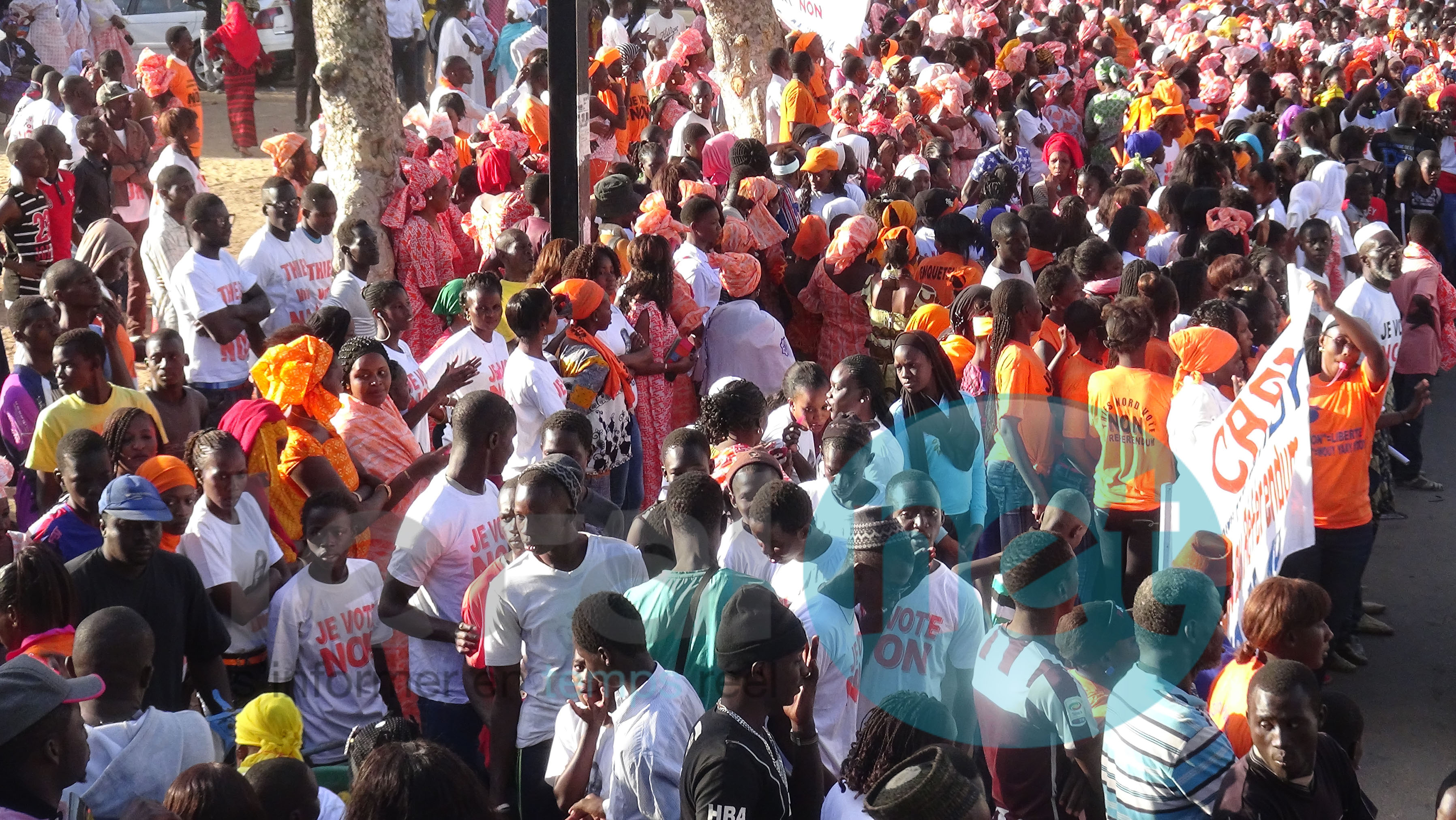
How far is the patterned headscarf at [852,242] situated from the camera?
23.1 feet

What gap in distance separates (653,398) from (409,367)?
3.76ft

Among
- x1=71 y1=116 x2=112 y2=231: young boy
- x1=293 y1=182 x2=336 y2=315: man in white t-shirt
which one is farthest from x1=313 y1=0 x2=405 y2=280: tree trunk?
x1=71 y1=116 x2=112 y2=231: young boy

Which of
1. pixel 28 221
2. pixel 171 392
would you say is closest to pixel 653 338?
pixel 171 392

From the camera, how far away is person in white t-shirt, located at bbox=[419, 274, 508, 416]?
18.5 ft

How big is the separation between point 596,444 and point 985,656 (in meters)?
2.15

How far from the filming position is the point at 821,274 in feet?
23.7

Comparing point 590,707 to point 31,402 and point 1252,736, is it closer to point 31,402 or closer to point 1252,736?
point 1252,736

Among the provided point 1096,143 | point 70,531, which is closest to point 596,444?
point 70,531

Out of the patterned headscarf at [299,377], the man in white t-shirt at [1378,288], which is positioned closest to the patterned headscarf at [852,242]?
the man in white t-shirt at [1378,288]

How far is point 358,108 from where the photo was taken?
308 inches

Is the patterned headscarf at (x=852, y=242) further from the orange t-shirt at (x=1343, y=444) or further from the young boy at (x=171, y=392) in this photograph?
the young boy at (x=171, y=392)

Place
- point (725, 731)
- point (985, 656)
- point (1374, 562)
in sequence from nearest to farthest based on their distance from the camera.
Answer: point (725, 731) → point (985, 656) → point (1374, 562)

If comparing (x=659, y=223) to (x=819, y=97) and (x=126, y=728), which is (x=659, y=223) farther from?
(x=819, y=97)

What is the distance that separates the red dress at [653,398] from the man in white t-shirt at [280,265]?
162 centimetres
